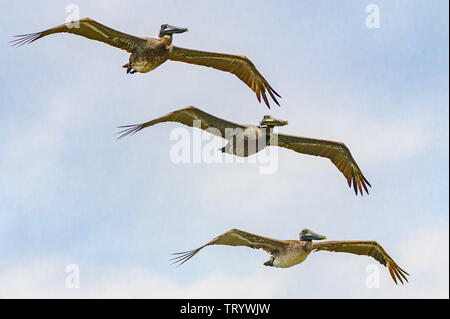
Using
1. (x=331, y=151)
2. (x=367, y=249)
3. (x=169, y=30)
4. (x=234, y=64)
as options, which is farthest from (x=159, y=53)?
(x=367, y=249)

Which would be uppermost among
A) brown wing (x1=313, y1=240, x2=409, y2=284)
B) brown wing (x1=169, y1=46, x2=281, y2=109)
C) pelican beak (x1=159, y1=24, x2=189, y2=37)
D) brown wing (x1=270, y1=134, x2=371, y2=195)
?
pelican beak (x1=159, y1=24, x2=189, y2=37)

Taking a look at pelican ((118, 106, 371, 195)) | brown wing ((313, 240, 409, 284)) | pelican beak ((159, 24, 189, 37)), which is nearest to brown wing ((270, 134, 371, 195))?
pelican ((118, 106, 371, 195))

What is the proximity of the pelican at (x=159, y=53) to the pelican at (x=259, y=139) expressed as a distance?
1383 millimetres

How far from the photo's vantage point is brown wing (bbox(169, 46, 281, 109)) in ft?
74.8

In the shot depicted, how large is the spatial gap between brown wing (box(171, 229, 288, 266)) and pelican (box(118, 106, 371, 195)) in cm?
232

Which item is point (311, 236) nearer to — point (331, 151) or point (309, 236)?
point (309, 236)

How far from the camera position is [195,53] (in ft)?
74.6

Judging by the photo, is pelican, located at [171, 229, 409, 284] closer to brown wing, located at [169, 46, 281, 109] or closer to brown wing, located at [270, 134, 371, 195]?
brown wing, located at [270, 134, 371, 195]

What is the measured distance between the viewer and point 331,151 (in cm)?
2364

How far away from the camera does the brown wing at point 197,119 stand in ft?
66.0

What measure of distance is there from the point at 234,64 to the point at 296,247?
5.46 metres
